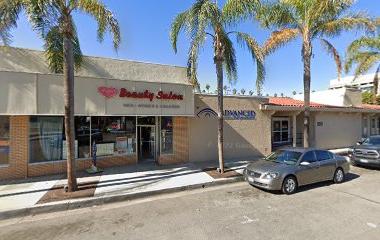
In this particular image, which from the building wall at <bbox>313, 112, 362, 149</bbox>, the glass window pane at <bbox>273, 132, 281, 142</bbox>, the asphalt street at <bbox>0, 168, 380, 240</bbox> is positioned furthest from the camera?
the building wall at <bbox>313, 112, 362, 149</bbox>

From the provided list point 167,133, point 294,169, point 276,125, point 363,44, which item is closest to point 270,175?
point 294,169

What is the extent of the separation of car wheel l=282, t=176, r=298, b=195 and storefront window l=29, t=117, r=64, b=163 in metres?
9.27

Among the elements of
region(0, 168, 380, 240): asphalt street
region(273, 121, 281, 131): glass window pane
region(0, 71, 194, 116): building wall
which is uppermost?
region(0, 71, 194, 116): building wall

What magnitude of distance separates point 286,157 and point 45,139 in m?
9.89

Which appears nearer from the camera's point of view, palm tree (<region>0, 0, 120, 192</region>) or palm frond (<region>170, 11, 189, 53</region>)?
palm tree (<region>0, 0, 120, 192</region>)

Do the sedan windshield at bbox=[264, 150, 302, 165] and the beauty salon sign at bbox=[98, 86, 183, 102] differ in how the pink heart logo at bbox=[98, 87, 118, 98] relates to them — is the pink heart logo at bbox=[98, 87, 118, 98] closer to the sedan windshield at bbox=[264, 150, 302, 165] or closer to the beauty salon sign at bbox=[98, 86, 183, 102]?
the beauty salon sign at bbox=[98, 86, 183, 102]

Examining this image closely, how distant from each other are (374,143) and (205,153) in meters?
8.96

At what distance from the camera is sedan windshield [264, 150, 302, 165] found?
384 inches

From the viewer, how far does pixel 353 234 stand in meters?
5.81

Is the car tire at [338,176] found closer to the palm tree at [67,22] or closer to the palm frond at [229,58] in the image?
the palm frond at [229,58]

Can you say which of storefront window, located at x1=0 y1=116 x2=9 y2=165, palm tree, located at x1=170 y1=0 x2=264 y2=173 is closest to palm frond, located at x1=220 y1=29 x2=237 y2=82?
palm tree, located at x1=170 y1=0 x2=264 y2=173

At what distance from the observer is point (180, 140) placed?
1417 centimetres

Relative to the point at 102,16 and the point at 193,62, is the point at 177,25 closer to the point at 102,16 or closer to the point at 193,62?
the point at 193,62

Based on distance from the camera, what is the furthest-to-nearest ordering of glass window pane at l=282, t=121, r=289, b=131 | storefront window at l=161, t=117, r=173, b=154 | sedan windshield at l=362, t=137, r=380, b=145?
glass window pane at l=282, t=121, r=289, b=131 → sedan windshield at l=362, t=137, r=380, b=145 → storefront window at l=161, t=117, r=173, b=154
